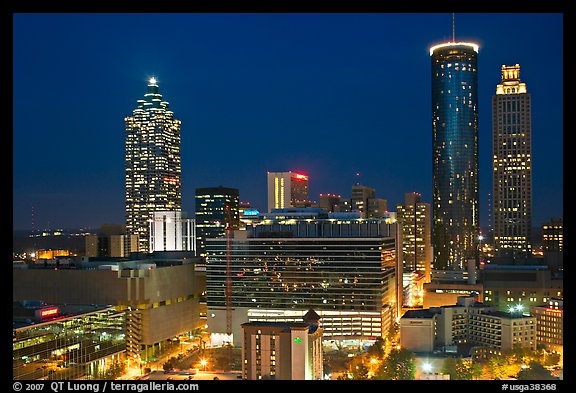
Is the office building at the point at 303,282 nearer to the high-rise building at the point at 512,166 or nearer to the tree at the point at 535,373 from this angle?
the tree at the point at 535,373

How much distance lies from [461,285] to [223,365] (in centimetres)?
824

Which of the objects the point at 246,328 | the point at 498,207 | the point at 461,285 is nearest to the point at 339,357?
the point at 246,328

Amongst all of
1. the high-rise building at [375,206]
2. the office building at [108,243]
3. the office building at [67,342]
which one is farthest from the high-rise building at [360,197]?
the office building at [67,342]

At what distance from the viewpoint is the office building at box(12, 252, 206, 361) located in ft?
39.8

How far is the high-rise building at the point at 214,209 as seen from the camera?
24.3 metres

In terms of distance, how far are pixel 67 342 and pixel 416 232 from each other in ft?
68.1

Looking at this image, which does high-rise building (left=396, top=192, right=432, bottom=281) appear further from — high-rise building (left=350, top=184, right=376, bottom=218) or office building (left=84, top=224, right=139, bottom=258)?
office building (left=84, top=224, right=139, bottom=258)

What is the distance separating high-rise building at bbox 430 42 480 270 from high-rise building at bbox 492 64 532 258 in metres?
1.51

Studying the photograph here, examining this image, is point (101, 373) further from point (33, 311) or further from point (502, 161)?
point (502, 161)

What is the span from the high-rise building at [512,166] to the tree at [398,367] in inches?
747

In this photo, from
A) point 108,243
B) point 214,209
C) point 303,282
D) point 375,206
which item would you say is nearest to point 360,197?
point 375,206

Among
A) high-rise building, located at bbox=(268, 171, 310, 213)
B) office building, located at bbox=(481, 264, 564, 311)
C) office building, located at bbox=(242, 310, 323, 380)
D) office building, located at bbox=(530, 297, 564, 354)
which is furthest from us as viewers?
high-rise building, located at bbox=(268, 171, 310, 213)

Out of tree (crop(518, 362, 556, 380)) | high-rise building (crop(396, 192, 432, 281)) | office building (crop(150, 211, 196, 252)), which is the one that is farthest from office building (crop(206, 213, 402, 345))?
high-rise building (crop(396, 192, 432, 281))

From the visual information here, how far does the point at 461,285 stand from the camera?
55.2 ft
